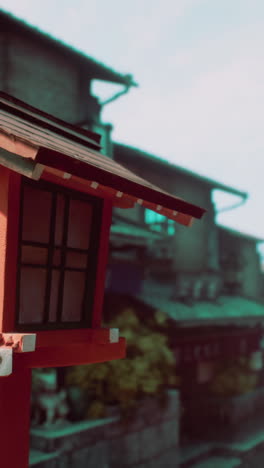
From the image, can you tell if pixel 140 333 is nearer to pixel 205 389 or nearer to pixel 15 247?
pixel 205 389

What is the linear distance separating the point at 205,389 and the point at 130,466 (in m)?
6.64

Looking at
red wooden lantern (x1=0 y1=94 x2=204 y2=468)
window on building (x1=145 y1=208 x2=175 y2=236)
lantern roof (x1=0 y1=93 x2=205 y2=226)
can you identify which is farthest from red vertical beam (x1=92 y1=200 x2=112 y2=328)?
window on building (x1=145 y1=208 x2=175 y2=236)

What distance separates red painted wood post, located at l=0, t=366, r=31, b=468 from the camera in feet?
10.8

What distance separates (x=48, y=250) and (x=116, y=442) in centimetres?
626

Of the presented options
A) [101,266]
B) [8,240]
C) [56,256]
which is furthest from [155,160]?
[8,240]

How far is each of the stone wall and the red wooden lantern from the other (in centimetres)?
427

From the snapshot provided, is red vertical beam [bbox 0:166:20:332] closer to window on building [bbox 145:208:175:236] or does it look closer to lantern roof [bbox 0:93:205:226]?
lantern roof [bbox 0:93:205:226]

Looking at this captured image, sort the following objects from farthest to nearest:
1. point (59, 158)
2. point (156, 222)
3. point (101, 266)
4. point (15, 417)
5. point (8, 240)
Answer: point (156, 222), point (101, 266), point (15, 417), point (8, 240), point (59, 158)

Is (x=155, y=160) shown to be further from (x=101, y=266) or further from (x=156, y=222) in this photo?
(x=101, y=266)

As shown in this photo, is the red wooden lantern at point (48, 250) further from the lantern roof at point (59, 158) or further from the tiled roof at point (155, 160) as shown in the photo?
the tiled roof at point (155, 160)

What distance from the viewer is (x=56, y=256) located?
3.48m

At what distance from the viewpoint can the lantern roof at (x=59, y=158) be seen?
2713 mm

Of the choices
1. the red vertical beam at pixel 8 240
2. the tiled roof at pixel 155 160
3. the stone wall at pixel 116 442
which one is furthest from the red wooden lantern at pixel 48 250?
the tiled roof at pixel 155 160

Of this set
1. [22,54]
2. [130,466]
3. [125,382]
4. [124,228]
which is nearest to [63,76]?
[22,54]
